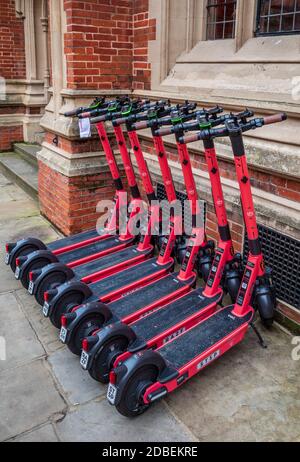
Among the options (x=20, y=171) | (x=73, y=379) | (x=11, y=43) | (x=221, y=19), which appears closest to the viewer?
(x=73, y=379)

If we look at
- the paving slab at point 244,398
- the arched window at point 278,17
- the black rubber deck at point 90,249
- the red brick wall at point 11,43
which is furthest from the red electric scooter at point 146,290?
the red brick wall at point 11,43

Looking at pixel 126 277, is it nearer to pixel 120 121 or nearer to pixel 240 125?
pixel 120 121

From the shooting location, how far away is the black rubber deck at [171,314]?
3.21 meters

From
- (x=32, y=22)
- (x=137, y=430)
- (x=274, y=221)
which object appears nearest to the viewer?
(x=137, y=430)

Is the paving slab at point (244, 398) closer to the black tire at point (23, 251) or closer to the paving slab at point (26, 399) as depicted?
the paving slab at point (26, 399)

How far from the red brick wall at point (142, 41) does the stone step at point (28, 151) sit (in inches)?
149

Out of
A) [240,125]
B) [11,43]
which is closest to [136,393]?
[240,125]

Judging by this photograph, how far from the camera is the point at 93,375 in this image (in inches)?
113

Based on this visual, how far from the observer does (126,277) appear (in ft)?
13.2

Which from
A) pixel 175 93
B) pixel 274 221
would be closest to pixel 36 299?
pixel 274 221

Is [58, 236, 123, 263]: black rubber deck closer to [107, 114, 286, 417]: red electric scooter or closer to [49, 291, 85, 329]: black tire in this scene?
[49, 291, 85, 329]: black tire

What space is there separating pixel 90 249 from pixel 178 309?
151 cm
